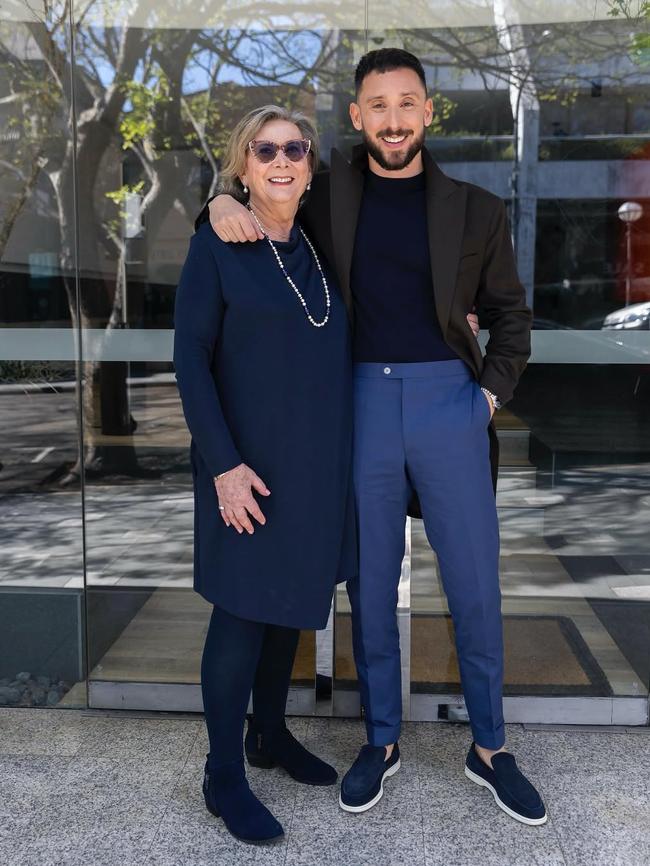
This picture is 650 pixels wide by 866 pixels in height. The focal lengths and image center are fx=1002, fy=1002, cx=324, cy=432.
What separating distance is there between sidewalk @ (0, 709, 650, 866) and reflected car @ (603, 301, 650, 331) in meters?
1.30

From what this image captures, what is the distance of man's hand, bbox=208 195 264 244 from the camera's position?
245 cm

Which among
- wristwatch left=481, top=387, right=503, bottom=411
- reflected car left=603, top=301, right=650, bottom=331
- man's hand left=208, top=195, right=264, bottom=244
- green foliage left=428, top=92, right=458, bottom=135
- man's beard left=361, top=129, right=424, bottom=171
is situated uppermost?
green foliage left=428, top=92, right=458, bottom=135

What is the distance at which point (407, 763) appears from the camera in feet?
9.89

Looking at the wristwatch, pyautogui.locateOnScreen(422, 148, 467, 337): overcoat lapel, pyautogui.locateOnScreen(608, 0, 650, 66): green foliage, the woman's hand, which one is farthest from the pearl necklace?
pyautogui.locateOnScreen(608, 0, 650, 66): green foliage

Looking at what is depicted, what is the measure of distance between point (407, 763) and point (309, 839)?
20.0 inches

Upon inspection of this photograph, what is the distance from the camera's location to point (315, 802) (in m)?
2.78

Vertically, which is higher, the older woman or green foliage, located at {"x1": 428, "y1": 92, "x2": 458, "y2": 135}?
green foliage, located at {"x1": 428, "y1": 92, "x2": 458, "y2": 135}

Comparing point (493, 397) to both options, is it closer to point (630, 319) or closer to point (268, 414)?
point (268, 414)

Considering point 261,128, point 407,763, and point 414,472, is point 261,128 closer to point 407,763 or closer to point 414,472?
point 414,472

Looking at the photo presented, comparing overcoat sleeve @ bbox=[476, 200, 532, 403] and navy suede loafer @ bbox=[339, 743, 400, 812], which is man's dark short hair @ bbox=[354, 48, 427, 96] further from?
navy suede loafer @ bbox=[339, 743, 400, 812]

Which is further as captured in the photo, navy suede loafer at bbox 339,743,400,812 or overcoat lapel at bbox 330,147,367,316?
navy suede loafer at bbox 339,743,400,812

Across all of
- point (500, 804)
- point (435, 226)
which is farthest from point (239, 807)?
point (435, 226)

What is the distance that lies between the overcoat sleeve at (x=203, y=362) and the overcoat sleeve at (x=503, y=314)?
29.7 inches

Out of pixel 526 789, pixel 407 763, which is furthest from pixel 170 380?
pixel 526 789
